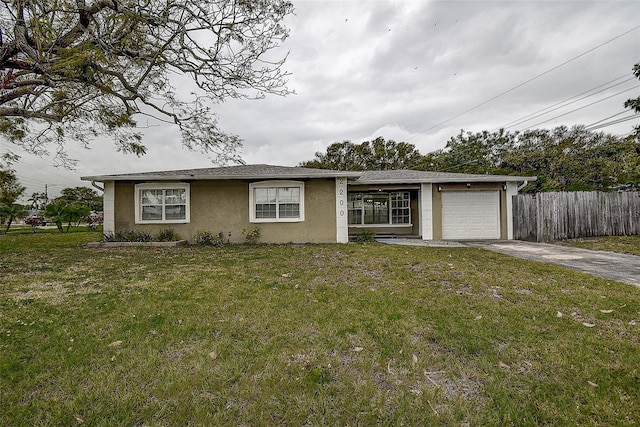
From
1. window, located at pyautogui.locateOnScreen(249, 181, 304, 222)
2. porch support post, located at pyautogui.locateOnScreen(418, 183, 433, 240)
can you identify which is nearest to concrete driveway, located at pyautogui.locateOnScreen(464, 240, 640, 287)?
porch support post, located at pyautogui.locateOnScreen(418, 183, 433, 240)

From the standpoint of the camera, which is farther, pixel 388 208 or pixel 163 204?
pixel 388 208

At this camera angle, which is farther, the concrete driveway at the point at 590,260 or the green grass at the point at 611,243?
the green grass at the point at 611,243

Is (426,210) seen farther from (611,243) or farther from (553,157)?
(553,157)

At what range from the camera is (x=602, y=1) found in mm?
10281

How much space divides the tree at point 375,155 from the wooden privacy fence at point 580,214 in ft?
67.2

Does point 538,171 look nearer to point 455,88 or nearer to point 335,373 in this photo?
point 455,88

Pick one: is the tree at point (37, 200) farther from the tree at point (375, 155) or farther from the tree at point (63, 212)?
the tree at point (375, 155)

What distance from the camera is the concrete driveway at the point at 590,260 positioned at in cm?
557

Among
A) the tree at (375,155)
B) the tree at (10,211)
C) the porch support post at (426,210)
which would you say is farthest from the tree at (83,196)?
the porch support post at (426,210)

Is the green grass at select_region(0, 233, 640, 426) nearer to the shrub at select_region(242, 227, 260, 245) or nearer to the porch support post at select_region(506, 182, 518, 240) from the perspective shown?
the shrub at select_region(242, 227, 260, 245)

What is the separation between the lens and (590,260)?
704 cm

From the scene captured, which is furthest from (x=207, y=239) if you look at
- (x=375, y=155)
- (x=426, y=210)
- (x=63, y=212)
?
(x=375, y=155)

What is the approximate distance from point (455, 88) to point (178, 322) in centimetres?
1952

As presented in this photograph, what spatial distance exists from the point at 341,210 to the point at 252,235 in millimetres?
3377
